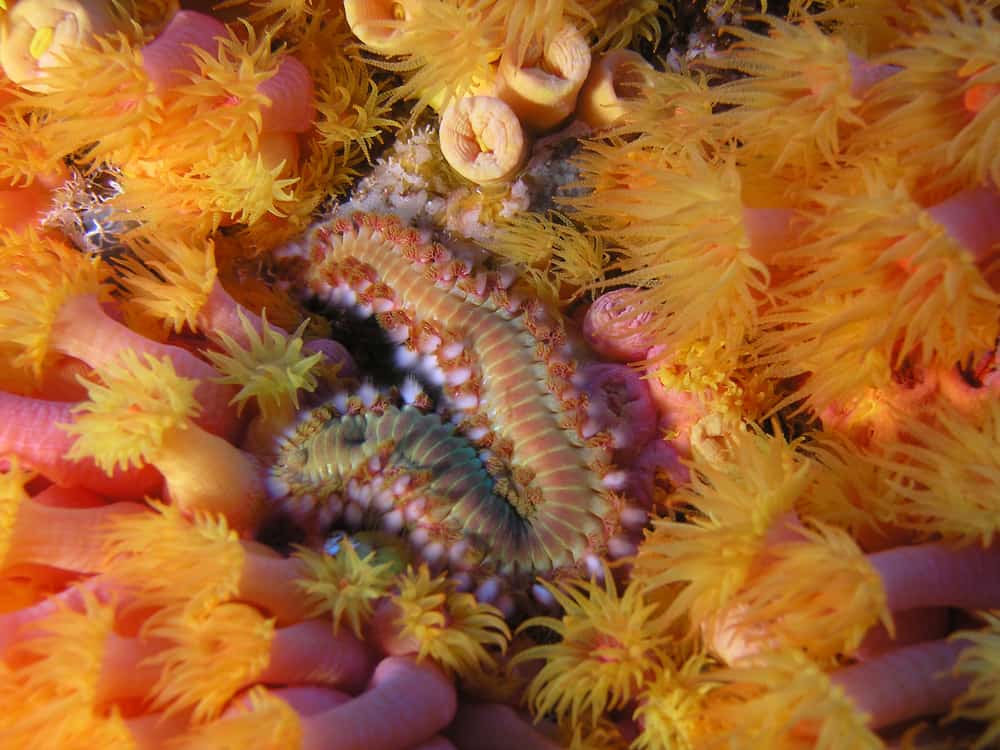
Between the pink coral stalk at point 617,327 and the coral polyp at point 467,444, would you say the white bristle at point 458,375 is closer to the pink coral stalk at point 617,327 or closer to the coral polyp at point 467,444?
the coral polyp at point 467,444

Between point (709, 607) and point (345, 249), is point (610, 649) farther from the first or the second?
point (345, 249)

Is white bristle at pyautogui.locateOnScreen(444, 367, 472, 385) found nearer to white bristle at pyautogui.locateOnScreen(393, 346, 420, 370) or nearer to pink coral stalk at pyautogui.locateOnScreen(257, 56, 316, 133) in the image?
white bristle at pyautogui.locateOnScreen(393, 346, 420, 370)

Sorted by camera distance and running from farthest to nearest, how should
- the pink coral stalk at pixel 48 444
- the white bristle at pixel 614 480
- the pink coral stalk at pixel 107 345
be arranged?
the white bristle at pixel 614 480
the pink coral stalk at pixel 107 345
the pink coral stalk at pixel 48 444

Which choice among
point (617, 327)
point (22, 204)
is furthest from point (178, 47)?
point (617, 327)

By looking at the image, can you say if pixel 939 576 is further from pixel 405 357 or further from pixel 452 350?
pixel 405 357

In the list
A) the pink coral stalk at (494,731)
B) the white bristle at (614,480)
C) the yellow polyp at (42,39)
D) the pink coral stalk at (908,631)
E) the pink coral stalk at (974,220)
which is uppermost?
the pink coral stalk at (974,220)

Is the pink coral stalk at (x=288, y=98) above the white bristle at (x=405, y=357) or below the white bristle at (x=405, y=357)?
above

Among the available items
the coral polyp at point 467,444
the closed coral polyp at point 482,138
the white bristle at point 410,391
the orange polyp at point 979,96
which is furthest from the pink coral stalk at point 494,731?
the orange polyp at point 979,96
